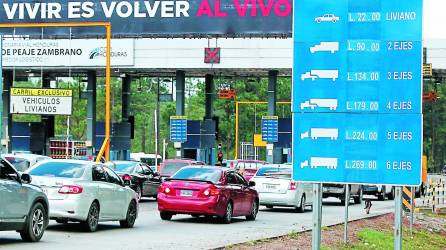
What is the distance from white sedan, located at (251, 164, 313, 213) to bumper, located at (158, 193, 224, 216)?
748cm

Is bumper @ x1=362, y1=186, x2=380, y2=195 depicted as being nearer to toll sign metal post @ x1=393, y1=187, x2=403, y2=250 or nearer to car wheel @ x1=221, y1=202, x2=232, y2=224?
car wheel @ x1=221, y1=202, x2=232, y2=224

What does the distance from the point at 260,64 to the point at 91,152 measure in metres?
10.1

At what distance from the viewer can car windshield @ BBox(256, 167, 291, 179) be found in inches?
1331

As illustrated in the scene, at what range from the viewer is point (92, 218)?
70.6 ft

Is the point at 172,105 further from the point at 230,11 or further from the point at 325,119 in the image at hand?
the point at 325,119

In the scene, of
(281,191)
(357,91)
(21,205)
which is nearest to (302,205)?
(281,191)

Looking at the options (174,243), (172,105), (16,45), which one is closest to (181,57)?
(16,45)

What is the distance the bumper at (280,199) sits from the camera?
33281 millimetres

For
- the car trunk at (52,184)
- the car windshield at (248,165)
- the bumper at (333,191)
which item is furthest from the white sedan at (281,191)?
the car trunk at (52,184)

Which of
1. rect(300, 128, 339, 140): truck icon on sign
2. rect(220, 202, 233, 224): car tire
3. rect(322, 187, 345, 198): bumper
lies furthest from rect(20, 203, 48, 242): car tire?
rect(322, 187, 345, 198): bumper

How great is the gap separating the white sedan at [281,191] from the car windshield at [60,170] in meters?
12.6

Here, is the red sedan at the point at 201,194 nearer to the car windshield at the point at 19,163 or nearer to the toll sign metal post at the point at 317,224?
the car windshield at the point at 19,163

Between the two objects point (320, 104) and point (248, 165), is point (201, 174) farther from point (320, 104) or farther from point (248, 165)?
point (248, 165)

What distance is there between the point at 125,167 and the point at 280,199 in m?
5.96
